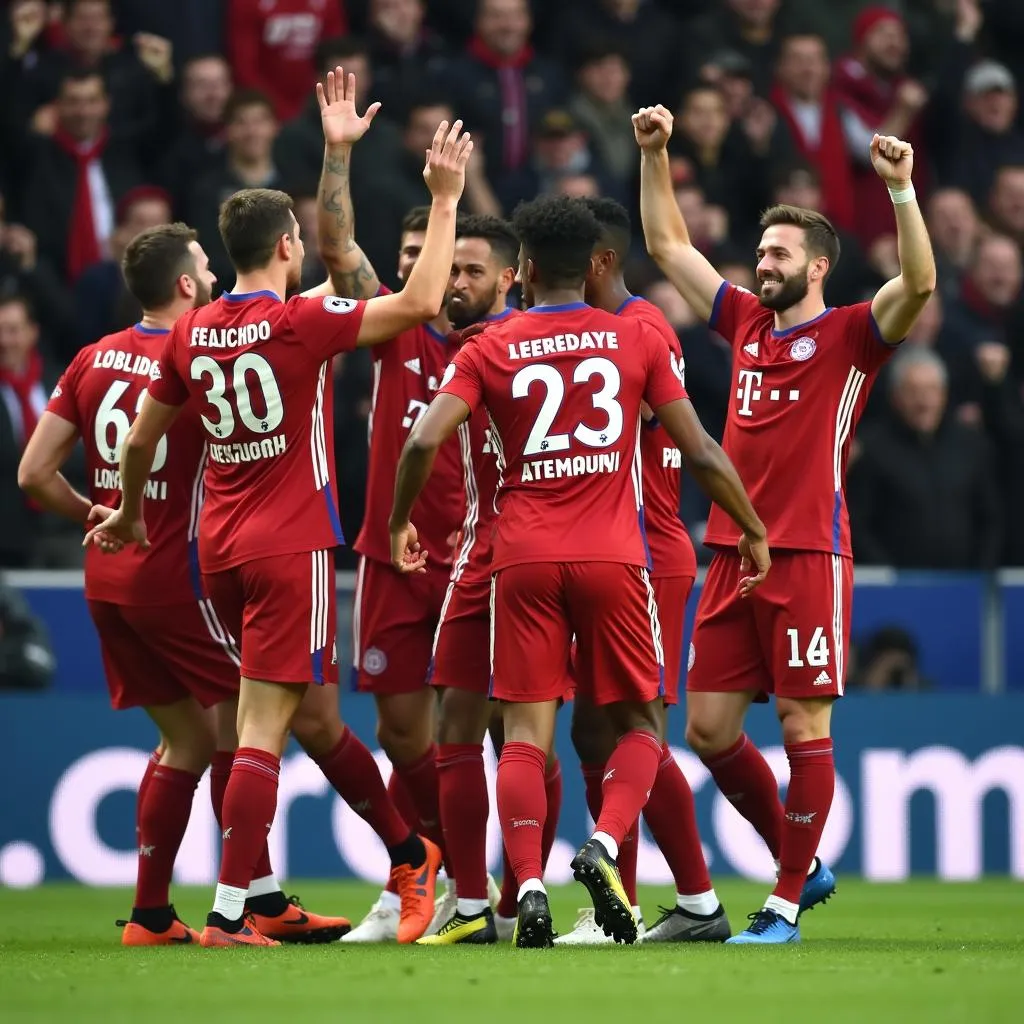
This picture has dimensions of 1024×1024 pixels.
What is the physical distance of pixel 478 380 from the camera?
7121 mm

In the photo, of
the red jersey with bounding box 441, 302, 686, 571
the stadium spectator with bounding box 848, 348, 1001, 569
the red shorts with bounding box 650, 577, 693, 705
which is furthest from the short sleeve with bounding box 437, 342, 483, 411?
the stadium spectator with bounding box 848, 348, 1001, 569

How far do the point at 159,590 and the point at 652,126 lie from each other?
260 centimetres

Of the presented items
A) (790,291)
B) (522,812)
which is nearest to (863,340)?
(790,291)

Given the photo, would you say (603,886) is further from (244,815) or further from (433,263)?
(433,263)

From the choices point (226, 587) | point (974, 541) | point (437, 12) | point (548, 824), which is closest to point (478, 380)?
point (226, 587)

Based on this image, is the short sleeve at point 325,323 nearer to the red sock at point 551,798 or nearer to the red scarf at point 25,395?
the red sock at point 551,798

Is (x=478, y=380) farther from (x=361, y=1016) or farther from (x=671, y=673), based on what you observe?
(x=361, y=1016)

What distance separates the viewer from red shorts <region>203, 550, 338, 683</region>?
7.31 meters

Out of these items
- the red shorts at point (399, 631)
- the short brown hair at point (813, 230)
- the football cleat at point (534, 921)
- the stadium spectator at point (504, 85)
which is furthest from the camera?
the stadium spectator at point (504, 85)

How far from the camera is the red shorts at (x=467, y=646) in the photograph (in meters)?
7.60

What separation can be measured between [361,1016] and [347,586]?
246 inches

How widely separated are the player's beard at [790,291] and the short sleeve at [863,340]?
0.20 meters

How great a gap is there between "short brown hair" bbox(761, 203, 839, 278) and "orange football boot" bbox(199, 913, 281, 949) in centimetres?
322

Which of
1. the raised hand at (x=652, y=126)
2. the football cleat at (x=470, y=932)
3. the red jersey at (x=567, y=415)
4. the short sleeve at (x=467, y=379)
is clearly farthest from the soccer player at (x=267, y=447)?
the raised hand at (x=652, y=126)
